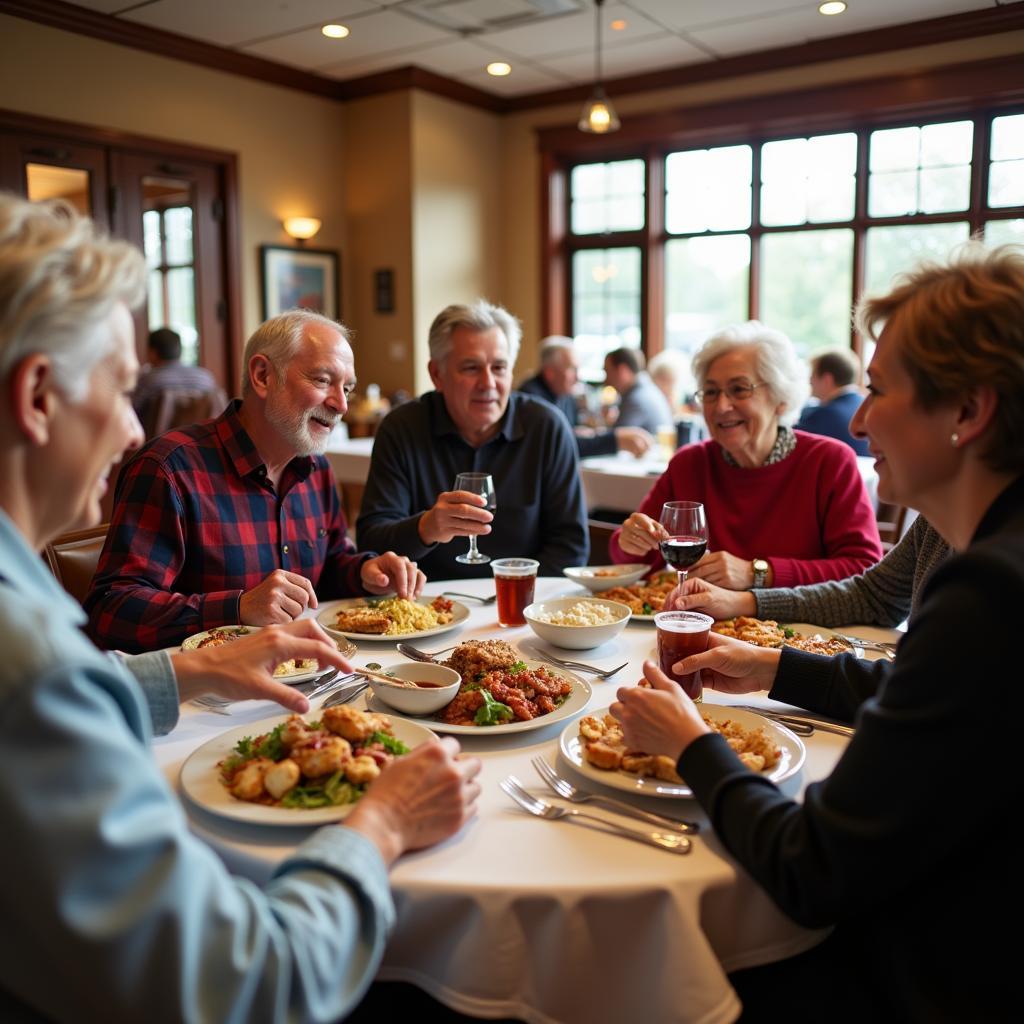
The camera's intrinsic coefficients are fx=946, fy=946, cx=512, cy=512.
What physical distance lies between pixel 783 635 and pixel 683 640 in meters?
0.39

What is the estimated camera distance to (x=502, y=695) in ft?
4.93

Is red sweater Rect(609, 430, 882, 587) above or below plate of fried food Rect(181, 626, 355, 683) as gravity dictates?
above

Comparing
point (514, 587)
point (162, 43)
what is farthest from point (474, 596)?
point (162, 43)

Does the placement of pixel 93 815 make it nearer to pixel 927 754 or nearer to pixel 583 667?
pixel 927 754

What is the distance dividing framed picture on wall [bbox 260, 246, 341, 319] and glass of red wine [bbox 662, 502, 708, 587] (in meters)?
6.06

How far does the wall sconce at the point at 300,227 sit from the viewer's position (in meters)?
7.70

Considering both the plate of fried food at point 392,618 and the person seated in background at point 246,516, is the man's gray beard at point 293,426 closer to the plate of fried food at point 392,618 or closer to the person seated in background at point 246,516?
the person seated in background at point 246,516

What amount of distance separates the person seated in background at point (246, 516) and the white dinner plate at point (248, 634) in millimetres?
28

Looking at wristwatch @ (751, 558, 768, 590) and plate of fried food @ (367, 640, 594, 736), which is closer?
plate of fried food @ (367, 640, 594, 736)

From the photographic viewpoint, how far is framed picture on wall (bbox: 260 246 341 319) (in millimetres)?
7531

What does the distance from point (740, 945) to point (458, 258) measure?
765cm

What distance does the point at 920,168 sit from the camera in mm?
6883

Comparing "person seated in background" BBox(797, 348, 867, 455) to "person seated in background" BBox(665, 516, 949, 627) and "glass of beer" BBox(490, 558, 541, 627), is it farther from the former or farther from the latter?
"glass of beer" BBox(490, 558, 541, 627)

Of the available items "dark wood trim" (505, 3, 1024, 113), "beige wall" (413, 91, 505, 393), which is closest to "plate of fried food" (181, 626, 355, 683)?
"beige wall" (413, 91, 505, 393)
